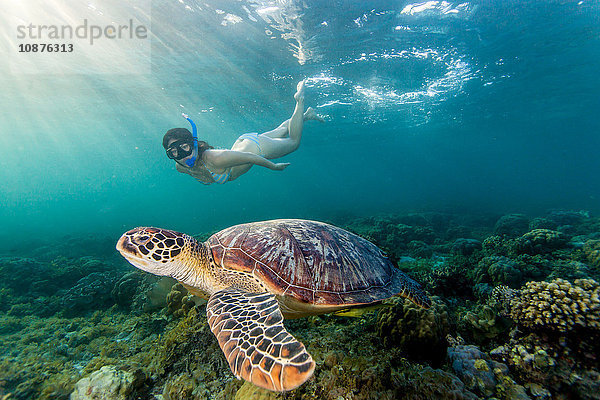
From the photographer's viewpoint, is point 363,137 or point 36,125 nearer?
point 36,125

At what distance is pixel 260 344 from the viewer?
147cm

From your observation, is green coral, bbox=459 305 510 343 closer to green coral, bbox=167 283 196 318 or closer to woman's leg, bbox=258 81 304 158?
green coral, bbox=167 283 196 318

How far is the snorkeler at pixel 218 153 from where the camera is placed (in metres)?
4.04

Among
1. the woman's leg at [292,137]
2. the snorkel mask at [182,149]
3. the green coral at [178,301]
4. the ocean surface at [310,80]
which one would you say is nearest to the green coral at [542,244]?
the ocean surface at [310,80]

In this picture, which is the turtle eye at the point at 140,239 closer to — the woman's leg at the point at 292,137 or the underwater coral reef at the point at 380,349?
the underwater coral reef at the point at 380,349

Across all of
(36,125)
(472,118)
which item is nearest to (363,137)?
(472,118)

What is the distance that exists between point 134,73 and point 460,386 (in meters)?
17.1

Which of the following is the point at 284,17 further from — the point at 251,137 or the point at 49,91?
the point at 49,91

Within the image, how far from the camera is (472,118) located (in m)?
23.8

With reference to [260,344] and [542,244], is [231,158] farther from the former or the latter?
[542,244]

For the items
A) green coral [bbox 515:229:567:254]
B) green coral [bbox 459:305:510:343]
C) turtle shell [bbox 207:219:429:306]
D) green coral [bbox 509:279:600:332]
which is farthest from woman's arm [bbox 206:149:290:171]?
green coral [bbox 515:229:567:254]

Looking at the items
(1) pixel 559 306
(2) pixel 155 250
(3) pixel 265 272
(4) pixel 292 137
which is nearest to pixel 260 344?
(3) pixel 265 272

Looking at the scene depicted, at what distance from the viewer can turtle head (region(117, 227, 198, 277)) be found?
6.49ft

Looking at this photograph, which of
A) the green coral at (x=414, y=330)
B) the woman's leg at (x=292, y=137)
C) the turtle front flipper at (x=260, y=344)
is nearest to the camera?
the turtle front flipper at (x=260, y=344)
